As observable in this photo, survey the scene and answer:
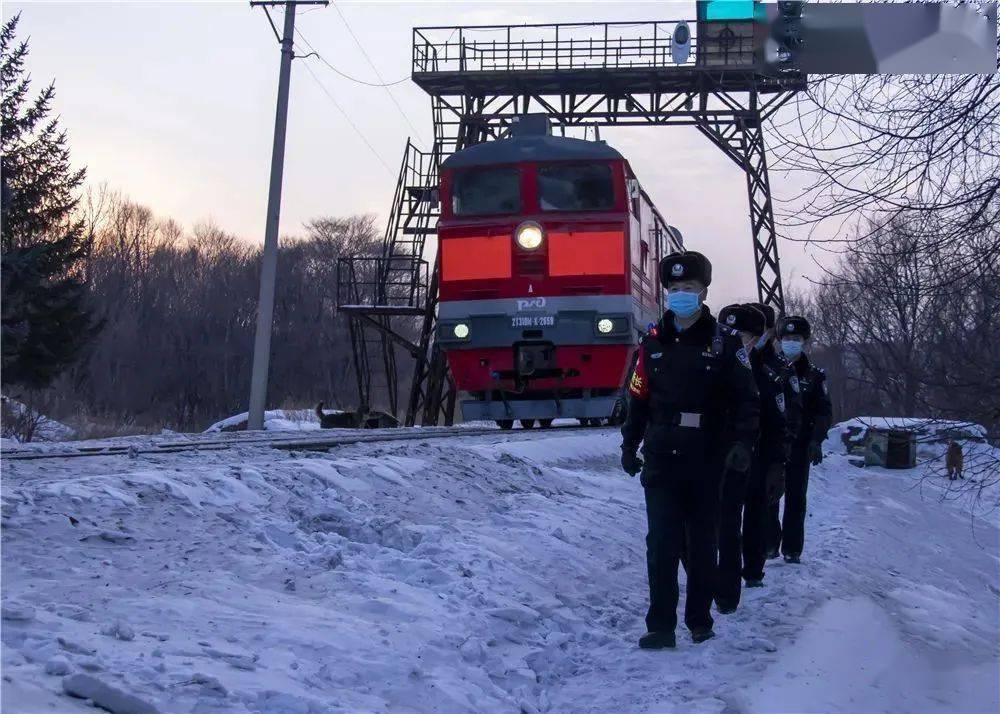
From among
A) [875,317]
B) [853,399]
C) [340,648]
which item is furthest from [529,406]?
[340,648]

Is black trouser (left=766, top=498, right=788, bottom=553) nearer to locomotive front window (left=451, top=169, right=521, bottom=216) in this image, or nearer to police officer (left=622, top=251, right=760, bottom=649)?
police officer (left=622, top=251, right=760, bottom=649)

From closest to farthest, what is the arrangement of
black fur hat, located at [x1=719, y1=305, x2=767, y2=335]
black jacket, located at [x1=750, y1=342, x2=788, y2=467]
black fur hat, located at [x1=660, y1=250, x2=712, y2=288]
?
1. black fur hat, located at [x1=660, y1=250, x2=712, y2=288]
2. black fur hat, located at [x1=719, y1=305, x2=767, y2=335]
3. black jacket, located at [x1=750, y1=342, x2=788, y2=467]

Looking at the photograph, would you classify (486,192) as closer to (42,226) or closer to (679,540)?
(679,540)

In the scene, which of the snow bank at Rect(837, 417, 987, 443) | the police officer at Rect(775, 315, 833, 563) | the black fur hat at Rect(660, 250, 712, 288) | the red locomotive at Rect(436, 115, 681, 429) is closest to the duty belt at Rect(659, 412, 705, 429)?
the black fur hat at Rect(660, 250, 712, 288)

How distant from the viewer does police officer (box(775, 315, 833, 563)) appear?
914cm

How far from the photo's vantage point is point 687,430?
6047 millimetres

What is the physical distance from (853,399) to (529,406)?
8.28 m

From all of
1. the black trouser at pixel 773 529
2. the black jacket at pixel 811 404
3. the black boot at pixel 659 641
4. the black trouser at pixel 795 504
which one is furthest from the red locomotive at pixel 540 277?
the black boot at pixel 659 641

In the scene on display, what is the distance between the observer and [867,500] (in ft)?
55.7

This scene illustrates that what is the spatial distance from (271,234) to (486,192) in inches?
167

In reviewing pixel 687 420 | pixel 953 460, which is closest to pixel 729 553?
pixel 687 420

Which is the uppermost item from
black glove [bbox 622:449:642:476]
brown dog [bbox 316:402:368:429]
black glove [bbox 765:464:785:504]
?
black glove [bbox 622:449:642:476]

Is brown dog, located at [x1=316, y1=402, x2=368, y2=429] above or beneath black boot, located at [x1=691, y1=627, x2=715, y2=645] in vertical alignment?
above

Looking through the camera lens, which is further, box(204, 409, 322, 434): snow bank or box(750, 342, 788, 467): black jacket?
box(204, 409, 322, 434): snow bank
